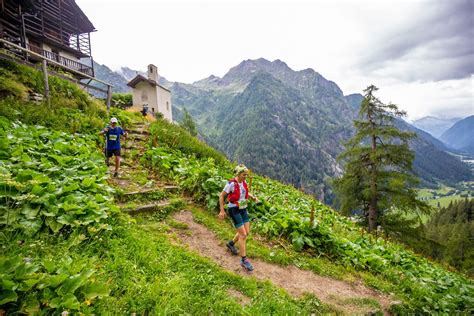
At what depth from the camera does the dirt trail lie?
17.6ft

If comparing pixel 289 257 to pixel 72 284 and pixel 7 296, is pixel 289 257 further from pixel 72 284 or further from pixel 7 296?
pixel 7 296

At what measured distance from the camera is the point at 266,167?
18875 centimetres

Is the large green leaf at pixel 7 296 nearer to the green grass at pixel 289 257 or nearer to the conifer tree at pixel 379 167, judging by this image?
the green grass at pixel 289 257

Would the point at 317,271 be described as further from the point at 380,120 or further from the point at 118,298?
the point at 380,120

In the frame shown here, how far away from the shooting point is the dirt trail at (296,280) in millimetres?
5355

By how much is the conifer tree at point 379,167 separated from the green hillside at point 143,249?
11.4m

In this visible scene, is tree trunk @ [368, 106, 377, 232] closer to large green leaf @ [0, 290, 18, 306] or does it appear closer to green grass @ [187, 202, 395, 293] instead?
green grass @ [187, 202, 395, 293]

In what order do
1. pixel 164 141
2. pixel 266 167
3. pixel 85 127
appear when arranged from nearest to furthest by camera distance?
pixel 85 127, pixel 164 141, pixel 266 167

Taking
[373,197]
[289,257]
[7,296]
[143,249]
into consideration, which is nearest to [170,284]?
[143,249]

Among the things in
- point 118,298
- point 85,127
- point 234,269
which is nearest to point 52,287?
point 118,298

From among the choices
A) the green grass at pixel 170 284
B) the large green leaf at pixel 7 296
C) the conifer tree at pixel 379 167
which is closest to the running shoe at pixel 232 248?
the green grass at pixel 170 284

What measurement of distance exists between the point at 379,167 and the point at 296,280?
1734 centimetres

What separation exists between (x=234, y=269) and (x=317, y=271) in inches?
94.8

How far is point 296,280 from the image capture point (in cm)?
581
